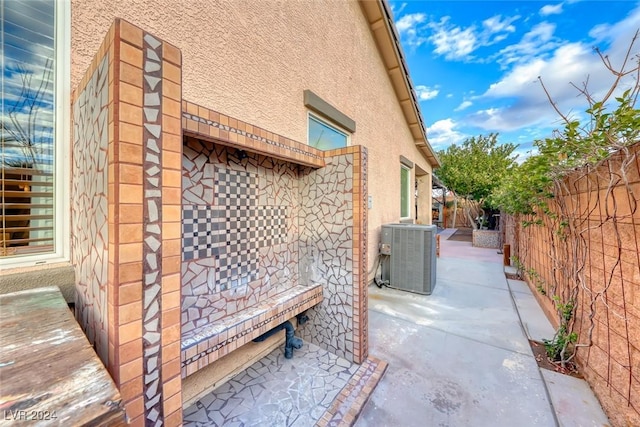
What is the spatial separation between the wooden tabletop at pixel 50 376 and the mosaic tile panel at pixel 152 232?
0.88 feet

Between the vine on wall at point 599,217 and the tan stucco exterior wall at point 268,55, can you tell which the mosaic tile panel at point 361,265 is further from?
the vine on wall at point 599,217

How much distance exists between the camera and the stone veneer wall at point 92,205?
3.94 ft

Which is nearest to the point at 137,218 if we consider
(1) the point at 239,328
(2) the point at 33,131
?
(2) the point at 33,131

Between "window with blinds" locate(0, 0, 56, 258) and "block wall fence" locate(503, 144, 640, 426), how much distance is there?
180 inches

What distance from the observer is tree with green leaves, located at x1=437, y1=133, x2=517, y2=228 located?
44.5ft

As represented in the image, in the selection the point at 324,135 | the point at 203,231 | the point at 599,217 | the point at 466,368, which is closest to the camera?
the point at 203,231

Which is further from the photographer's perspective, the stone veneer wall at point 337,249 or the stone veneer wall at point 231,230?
the stone veneer wall at point 337,249

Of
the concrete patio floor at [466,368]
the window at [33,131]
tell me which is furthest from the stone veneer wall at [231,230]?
the concrete patio floor at [466,368]

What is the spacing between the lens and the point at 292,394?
8.21 ft

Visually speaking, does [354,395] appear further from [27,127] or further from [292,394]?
[27,127]

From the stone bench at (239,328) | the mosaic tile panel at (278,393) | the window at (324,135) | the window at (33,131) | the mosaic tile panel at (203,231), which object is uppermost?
the window at (324,135)

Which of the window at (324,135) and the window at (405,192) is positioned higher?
the window at (324,135)

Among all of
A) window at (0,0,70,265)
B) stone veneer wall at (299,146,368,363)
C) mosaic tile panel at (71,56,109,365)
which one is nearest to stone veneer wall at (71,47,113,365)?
mosaic tile panel at (71,56,109,365)

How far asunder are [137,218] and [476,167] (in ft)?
56.2
